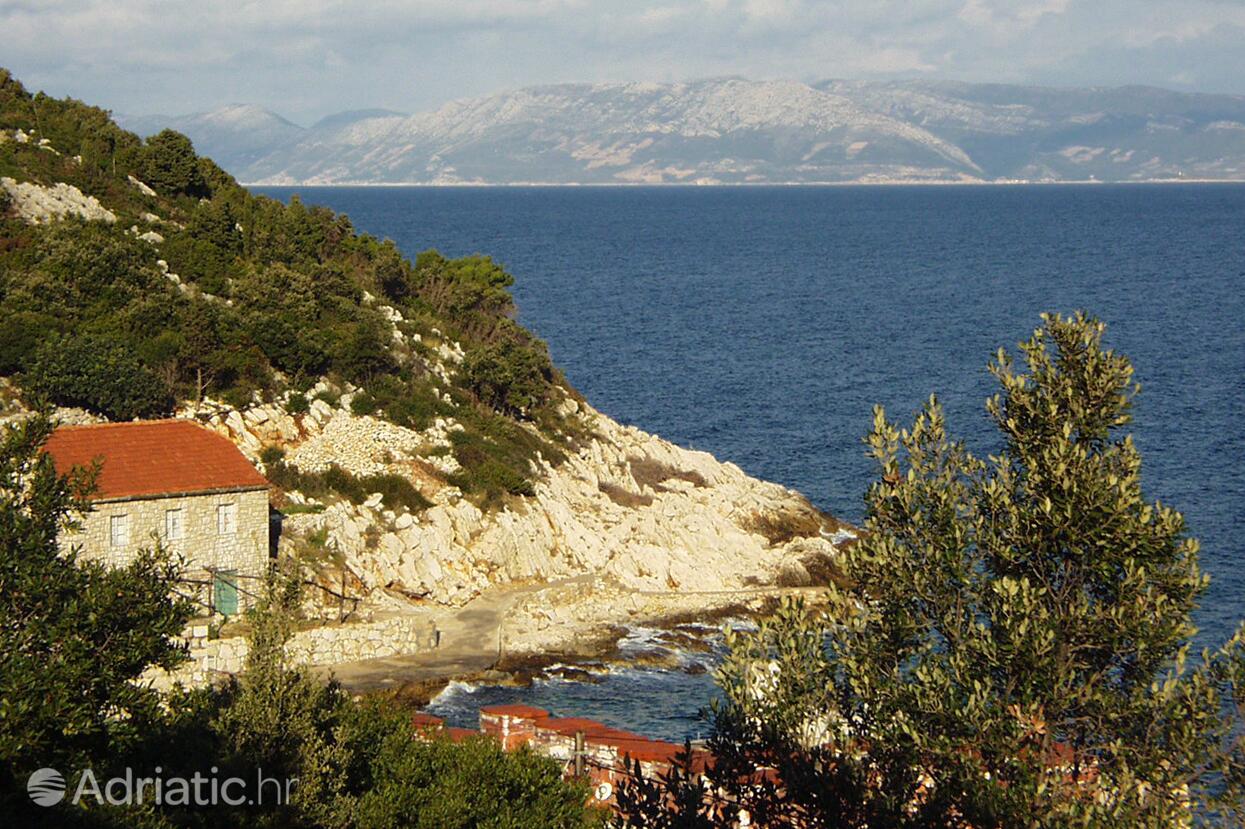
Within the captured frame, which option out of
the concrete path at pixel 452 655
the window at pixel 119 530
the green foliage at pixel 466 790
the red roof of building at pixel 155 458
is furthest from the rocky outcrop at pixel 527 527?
the green foliage at pixel 466 790

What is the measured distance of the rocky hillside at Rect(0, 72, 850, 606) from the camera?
43125mm

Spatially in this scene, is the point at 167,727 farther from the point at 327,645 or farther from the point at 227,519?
the point at 227,519

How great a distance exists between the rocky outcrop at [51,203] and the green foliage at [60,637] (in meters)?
40.8

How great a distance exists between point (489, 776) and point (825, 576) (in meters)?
29.3

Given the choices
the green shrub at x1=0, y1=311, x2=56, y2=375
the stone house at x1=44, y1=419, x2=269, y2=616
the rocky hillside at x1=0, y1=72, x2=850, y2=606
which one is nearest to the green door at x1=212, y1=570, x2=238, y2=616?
the stone house at x1=44, y1=419, x2=269, y2=616

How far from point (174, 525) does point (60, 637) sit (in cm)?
1988

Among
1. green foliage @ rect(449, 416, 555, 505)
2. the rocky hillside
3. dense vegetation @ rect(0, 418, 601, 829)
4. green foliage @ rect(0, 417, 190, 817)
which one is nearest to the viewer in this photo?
green foliage @ rect(0, 417, 190, 817)

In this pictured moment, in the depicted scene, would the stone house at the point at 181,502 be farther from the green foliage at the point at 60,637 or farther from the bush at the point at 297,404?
the green foliage at the point at 60,637

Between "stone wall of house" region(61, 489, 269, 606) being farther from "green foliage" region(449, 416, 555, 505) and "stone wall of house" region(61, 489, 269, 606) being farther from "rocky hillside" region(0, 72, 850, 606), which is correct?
"green foliage" region(449, 416, 555, 505)

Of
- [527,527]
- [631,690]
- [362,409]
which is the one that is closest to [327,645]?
[631,690]

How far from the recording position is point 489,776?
19797 millimetres

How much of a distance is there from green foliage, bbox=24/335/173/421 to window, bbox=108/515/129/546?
9.39m

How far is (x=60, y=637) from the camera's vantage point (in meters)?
16.4

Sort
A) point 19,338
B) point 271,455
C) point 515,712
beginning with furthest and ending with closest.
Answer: point 271,455 < point 19,338 < point 515,712
